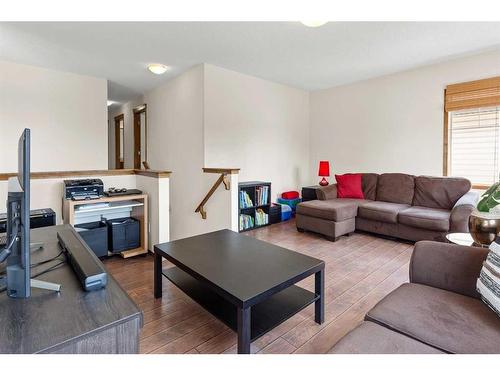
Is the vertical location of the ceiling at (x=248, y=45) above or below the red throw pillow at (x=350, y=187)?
above

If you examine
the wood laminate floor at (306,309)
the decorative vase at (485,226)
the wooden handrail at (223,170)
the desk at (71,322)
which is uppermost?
the wooden handrail at (223,170)

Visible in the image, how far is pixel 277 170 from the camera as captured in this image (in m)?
5.07

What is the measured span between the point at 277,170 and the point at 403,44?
102 inches

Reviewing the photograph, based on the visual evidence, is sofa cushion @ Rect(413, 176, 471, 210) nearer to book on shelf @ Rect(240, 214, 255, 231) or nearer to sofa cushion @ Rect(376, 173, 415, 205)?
sofa cushion @ Rect(376, 173, 415, 205)

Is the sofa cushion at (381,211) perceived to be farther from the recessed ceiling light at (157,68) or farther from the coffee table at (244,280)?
the recessed ceiling light at (157,68)

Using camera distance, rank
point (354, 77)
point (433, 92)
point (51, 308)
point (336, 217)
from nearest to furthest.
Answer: point (51, 308), point (336, 217), point (433, 92), point (354, 77)

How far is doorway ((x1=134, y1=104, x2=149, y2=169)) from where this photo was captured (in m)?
5.64

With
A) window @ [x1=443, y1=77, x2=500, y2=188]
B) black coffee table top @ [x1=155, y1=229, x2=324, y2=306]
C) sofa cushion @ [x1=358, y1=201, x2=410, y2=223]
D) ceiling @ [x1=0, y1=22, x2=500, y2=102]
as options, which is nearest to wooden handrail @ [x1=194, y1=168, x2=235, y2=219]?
black coffee table top @ [x1=155, y1=229, x2=324, y2=306]

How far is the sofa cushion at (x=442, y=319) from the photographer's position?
1047mm

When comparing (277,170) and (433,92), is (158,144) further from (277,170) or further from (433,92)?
(433,92)

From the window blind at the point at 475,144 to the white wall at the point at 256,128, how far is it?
2.42 m

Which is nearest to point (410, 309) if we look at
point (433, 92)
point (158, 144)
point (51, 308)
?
point (51, 308)

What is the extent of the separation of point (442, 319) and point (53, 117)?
5.04m

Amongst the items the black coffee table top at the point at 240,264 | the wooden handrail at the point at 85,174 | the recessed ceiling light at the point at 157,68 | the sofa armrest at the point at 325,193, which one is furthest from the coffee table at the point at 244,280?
the recessed ceiling light at the point at 157,68
